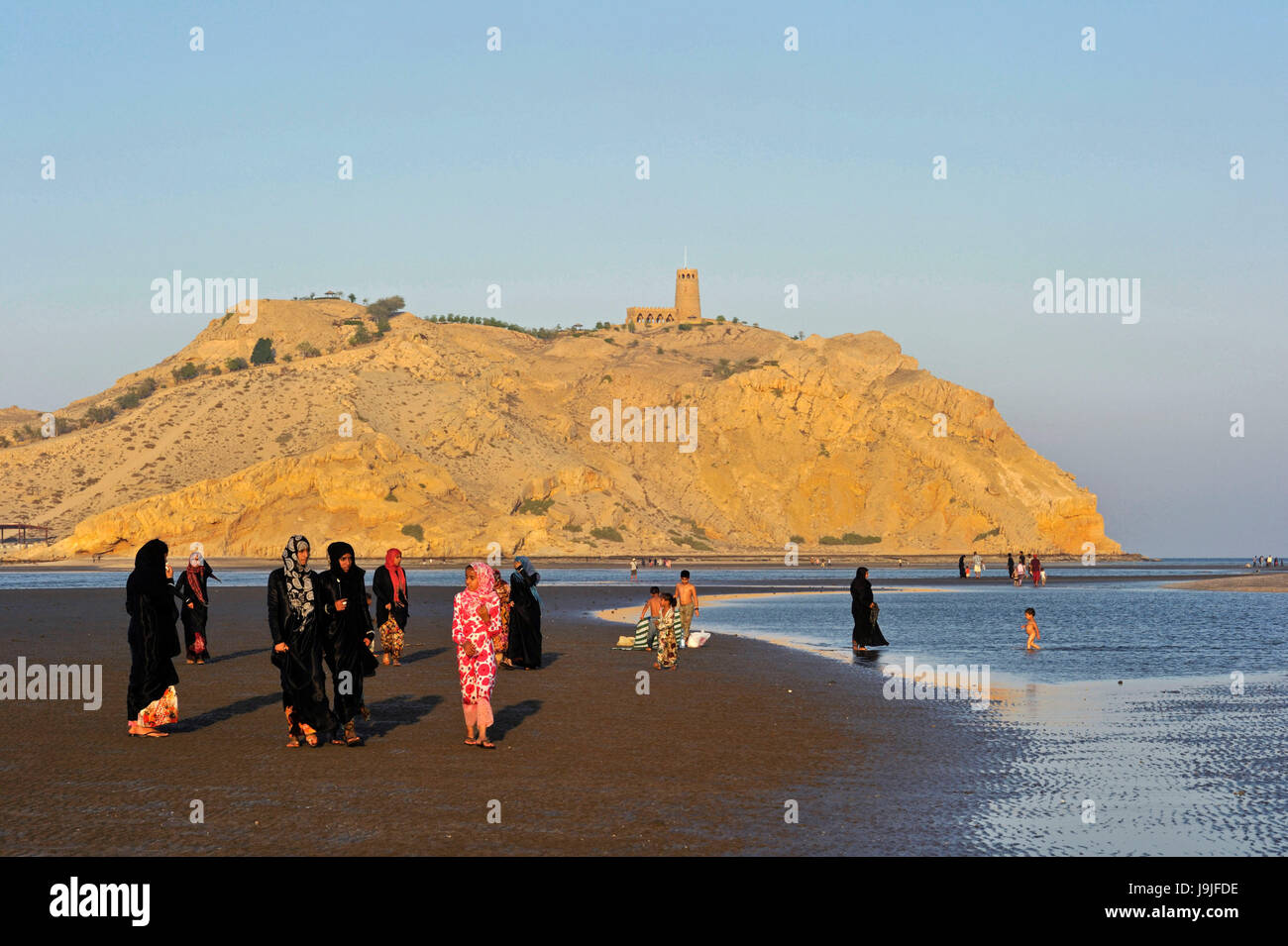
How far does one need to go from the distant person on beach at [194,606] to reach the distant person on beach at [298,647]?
7210 mm

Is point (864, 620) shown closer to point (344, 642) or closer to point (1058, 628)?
point (1058, 628)

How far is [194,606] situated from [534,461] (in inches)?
3543

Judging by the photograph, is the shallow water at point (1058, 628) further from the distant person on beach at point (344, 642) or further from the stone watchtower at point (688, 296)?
the stone watchtower at point (688, 296)

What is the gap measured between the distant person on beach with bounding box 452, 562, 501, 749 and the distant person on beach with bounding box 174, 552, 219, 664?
8.05 m

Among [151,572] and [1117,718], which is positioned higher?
[151,572]

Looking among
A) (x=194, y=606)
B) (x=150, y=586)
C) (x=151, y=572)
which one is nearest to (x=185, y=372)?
(x=194, y=606)

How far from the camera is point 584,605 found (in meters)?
38.9

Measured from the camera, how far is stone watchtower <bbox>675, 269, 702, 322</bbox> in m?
195

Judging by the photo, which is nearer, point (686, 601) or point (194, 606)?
point (194, 606)

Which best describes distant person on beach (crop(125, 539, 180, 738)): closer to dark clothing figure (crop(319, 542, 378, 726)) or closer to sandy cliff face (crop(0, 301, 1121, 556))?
dark clothing figure (crop(319, 542, 378, 726))

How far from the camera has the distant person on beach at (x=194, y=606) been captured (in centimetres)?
1878

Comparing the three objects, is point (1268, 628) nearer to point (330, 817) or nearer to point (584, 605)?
point (584, 605)

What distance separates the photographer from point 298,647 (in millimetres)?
11773

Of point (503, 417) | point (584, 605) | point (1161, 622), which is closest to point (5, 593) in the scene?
point (584, 605)
